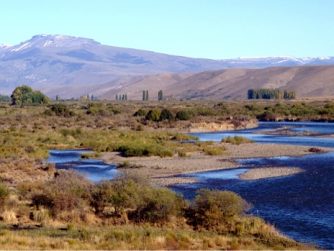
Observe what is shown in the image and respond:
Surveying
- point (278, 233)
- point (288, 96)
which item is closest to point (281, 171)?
point (278, 233)

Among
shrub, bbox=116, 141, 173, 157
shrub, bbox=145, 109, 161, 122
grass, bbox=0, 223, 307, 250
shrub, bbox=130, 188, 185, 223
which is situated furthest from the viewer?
shrub, bbox=145, 109, 161, 122

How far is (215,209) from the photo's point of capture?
23281 millimetres

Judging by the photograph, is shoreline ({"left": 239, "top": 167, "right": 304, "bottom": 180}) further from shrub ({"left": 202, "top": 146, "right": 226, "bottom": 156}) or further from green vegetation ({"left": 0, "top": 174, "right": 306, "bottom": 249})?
green vegetation ({"left": 0, "top": 174, "right": 306, "bottom": 249})

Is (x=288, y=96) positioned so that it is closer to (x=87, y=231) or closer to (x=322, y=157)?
(x=322, y=157)

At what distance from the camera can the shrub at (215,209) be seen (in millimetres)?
23188

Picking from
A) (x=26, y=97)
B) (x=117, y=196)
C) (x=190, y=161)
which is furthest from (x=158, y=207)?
(x=26, y=97)

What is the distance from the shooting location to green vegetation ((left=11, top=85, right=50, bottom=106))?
13412 centimetres

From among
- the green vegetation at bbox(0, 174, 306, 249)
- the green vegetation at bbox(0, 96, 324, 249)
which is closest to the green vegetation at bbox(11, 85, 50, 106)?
the green vegetation at bbox(0, 96, 324, 249)

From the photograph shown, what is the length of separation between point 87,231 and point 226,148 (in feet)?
112

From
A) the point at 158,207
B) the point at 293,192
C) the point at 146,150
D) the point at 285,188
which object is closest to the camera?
the point at 158,207

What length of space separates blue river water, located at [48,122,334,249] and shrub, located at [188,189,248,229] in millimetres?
1796

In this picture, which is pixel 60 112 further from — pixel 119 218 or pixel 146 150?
pixel 119 218

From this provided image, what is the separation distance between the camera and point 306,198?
29766mm

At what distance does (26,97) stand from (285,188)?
107184mm
